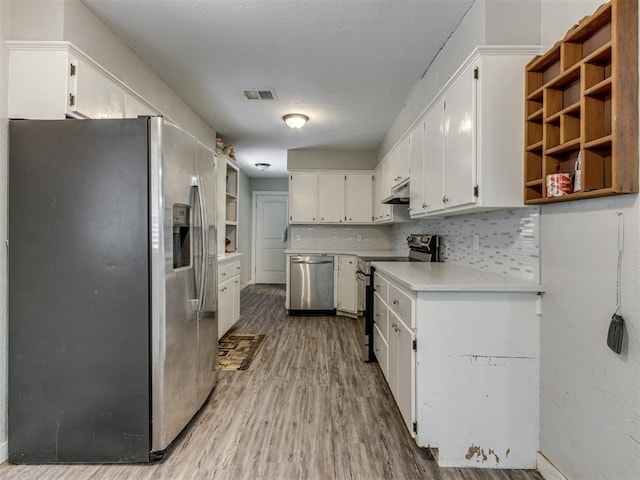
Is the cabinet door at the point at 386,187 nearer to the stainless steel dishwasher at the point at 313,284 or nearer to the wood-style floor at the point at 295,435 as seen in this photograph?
the stainless steel dishwasher at the point at 313,284

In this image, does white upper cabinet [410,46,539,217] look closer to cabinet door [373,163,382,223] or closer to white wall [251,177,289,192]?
cabinet door [373,163,382,223]

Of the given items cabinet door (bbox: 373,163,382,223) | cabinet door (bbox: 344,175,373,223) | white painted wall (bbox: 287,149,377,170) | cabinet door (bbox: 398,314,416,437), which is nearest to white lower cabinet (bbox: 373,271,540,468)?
cabinet door (bbox: 398,314,416,437)

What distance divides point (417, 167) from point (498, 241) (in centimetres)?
95

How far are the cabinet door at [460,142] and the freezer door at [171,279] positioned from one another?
5.05 ft

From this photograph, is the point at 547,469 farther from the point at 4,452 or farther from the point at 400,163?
the point at 4,452

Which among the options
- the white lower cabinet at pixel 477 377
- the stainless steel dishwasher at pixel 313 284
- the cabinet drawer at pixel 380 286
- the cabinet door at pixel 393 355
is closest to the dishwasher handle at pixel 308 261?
the stainless steel dishwasher at pixel 313 284

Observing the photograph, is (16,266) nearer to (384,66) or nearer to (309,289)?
(384,66)

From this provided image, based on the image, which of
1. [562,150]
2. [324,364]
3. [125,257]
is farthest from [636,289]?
[324,364]

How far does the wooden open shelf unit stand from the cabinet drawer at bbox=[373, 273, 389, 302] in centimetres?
112

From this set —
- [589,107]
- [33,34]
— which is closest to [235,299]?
[33,34]

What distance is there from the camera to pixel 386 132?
170 inches

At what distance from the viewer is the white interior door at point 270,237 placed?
25.7 feet

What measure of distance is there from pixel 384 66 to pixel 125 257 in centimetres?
225

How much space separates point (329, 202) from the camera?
5152mm
